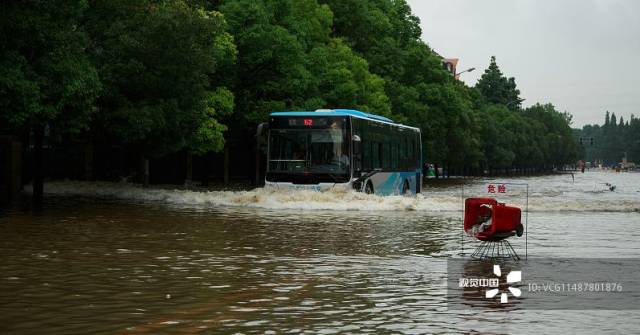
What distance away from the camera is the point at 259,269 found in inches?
566

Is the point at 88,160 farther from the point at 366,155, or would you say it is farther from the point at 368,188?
the point at 368,188

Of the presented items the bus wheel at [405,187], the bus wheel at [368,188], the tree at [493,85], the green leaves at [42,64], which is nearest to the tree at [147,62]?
the green leaves at [42,64]

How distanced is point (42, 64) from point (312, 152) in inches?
369

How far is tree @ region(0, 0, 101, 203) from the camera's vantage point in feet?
88.6

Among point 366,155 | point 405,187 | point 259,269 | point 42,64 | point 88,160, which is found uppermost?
point 42,64

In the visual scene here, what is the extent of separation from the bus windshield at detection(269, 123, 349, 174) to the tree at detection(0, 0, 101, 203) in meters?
6.63

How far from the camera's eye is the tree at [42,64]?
27016 mm

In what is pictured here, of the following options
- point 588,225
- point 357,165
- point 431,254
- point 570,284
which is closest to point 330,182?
point 357,165

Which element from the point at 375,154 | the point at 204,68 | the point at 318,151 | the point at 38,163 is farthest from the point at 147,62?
the point at 375,154

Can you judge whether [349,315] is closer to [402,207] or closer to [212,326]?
[212,326]

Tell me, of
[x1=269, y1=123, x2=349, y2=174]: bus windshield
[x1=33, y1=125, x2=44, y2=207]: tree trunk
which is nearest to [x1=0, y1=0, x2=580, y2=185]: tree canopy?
[x1=33, y1=125, x2=44, y2=207]: tree trunk

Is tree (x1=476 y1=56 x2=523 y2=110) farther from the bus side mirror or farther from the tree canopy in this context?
the bus side mirror

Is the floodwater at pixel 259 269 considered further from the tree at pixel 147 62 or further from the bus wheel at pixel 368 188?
the tree at pixel 147 62

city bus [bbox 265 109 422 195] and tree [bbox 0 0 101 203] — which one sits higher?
tree [bbox 0 0 101 203]
